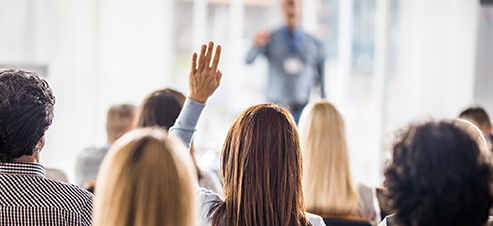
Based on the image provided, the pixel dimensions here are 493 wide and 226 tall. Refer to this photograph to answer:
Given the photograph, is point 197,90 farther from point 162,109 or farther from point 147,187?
point 147,187

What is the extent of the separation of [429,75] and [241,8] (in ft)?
6.62

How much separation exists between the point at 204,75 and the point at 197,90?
0.07m

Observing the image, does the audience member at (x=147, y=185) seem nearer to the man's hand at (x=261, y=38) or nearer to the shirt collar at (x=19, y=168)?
the shirt collar at (x=19, y=168)

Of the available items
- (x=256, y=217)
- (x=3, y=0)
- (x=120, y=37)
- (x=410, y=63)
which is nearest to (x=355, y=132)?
(x=410, y=63)

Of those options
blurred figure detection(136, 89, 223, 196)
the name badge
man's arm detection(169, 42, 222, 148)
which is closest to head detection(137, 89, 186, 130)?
blurred figure detection(136, 89, 223, 196)

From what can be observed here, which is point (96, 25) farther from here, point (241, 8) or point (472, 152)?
point (472, 152)

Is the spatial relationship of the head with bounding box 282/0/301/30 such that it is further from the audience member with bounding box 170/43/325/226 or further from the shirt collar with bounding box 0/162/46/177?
the shirt collar with bounding box 0/162/46/177

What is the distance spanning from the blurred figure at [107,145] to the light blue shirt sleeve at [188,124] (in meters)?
1.60

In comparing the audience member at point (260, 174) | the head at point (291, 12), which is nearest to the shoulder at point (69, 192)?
the audience member at point (260, 174)

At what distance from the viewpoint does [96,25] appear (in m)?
7.00

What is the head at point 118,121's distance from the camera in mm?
4379

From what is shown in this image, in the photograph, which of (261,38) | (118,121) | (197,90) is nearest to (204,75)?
(197,90)

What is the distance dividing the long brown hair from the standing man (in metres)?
Answer: 5.00

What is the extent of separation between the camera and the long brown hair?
83.4 inches
